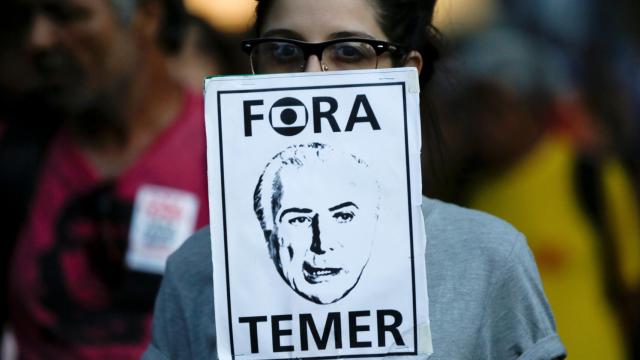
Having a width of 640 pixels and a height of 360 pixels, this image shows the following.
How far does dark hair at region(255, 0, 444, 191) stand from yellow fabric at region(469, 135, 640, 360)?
194 cm

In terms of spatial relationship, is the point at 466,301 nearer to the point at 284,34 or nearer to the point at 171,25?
the point at 284,34

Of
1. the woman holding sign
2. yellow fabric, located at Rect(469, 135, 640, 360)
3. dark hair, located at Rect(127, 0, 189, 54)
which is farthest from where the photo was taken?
yellow fabric, located at Rect(469, 135, 640, 360)

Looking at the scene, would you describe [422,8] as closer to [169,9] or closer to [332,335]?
[332,335]

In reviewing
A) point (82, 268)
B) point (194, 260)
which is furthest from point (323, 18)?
point (82, 268)

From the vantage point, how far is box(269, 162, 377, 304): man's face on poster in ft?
6.96

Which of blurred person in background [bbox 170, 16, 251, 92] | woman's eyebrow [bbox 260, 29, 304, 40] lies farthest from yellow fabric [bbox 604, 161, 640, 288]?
woman's eyebrow [bbox 260, 29, 304, 40]

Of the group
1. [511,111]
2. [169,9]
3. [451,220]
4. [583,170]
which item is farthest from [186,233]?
[511,111]

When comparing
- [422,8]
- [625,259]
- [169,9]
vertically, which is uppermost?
[169,9]

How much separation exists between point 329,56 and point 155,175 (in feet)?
4.87

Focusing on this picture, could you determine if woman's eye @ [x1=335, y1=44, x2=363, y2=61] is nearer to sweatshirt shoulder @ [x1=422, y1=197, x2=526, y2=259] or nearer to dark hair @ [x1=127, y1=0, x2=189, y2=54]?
sweatshirt shoulder @ [x1=422, y1=197, x2=526, y2=259]

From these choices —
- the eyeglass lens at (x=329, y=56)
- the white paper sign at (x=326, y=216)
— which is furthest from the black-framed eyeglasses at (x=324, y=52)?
the white paper sign at (x=326, y=216)

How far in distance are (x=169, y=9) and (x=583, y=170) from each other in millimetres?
1631

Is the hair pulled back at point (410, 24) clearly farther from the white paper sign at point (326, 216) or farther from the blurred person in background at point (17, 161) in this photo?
the blurred person in background at point (17, 161)

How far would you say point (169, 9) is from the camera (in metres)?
4.44
